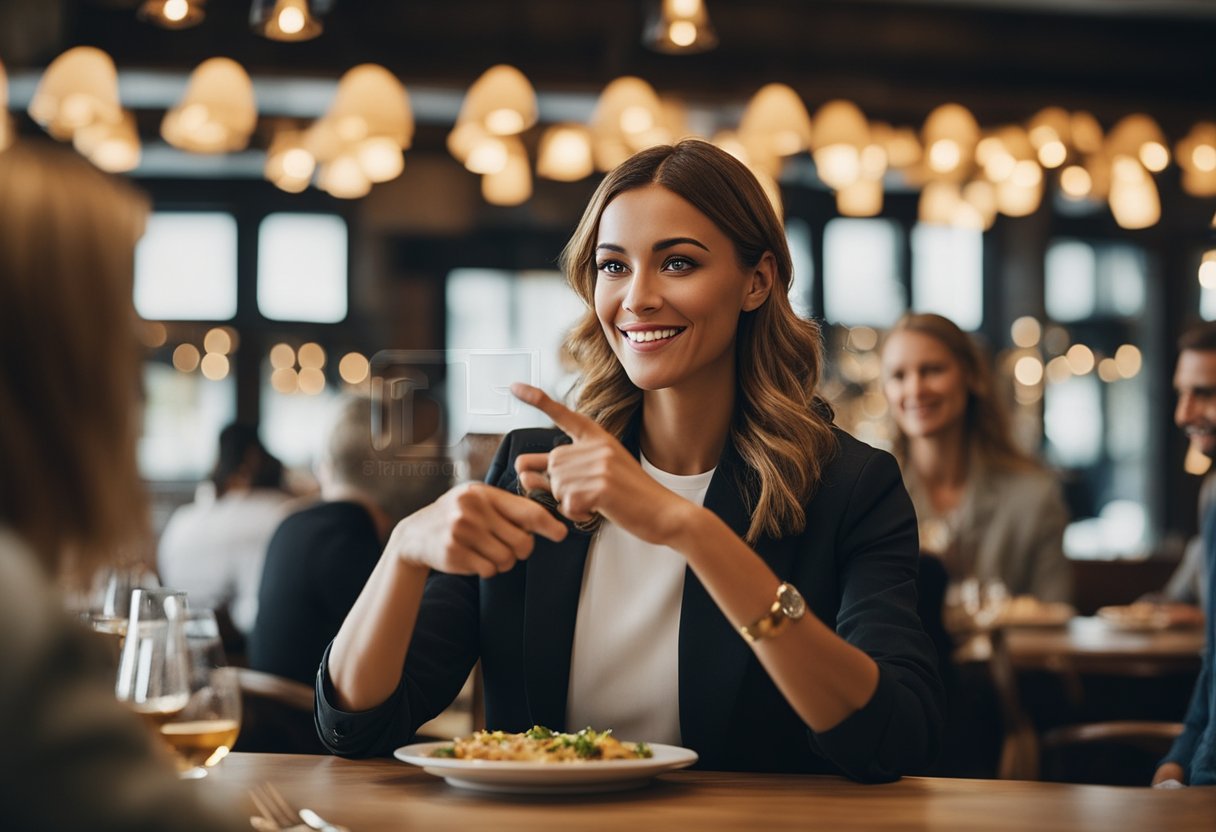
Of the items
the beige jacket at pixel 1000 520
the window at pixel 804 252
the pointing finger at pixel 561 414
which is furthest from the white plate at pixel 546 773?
the window at pixel 804 252

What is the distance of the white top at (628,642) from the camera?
1841 millimetres

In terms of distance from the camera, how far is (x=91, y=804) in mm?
788

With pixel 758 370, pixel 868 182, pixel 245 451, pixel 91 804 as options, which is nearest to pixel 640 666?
pixel 758 370

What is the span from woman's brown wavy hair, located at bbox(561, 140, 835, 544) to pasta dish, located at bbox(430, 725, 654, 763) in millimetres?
457

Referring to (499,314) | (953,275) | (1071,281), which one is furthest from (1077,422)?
(499,314)

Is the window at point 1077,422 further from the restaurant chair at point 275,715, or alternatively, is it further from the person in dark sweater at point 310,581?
the restaurant chair at point 275,715

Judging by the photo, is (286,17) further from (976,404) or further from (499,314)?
(499,314)

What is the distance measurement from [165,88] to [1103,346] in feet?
25.9

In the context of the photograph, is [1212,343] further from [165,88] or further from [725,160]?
[165,88]

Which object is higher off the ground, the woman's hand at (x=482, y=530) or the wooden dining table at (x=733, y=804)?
the woman's hand at (x=482, y=530)

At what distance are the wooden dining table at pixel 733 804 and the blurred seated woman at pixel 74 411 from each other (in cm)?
41

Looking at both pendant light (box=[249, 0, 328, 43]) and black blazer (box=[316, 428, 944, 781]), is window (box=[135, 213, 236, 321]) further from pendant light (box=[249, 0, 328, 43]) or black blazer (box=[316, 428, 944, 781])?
black blazer (box=[316, 428, 944, 781])

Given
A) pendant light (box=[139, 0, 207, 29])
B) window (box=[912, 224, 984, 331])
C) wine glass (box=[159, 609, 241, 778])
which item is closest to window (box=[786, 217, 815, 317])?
window (box=[912, 224, 984, 331])

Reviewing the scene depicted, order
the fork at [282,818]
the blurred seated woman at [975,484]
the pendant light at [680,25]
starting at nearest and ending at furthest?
the fork at [282,818], the pendant light at [680,25], the blurred seated woman at [975,484]
